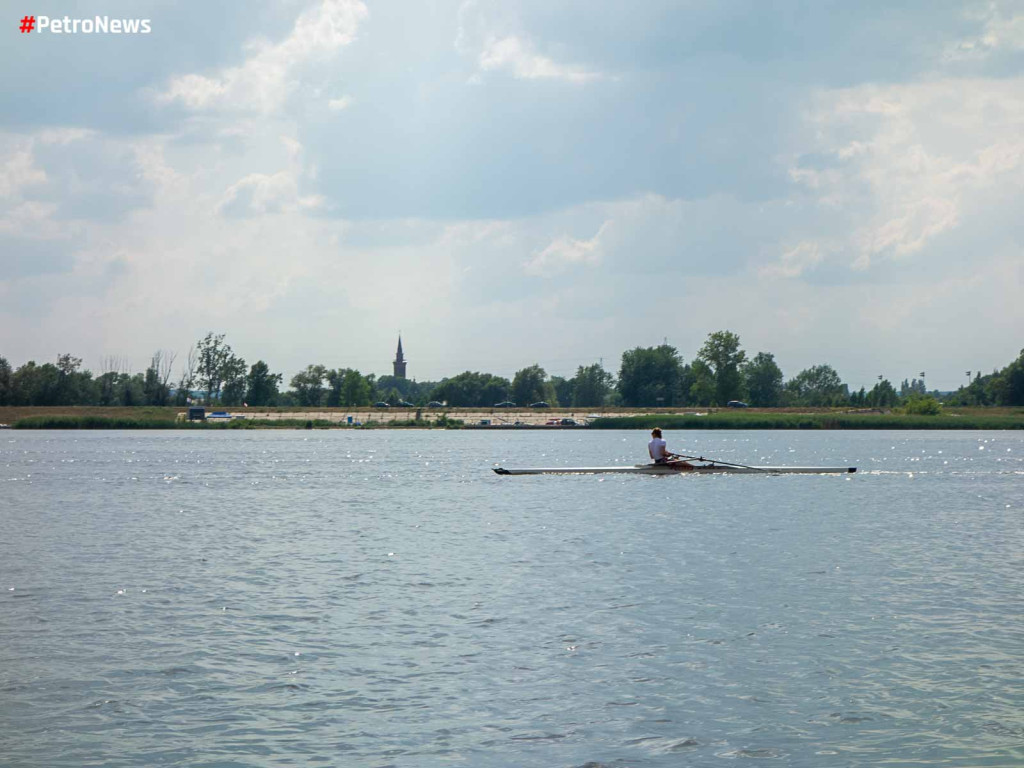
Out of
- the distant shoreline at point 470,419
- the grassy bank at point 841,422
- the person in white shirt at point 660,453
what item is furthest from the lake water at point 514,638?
the distant shoreline at point 470,419

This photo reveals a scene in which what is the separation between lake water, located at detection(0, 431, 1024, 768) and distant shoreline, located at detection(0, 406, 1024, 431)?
370 ft

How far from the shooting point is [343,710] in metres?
13.7

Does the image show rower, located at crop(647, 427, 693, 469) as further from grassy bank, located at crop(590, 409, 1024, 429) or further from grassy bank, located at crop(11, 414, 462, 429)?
grassy bank, located at crop(11, 414, 462, 429)

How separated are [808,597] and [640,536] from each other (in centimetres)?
1087

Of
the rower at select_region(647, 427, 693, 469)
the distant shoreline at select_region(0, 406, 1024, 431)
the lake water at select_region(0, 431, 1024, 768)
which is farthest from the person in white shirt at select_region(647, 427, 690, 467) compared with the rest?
the distant shoreline at select_region(0, 406, 1024, 431)

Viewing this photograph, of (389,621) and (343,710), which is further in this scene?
(389,621)

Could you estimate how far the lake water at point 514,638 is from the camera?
41.1ft

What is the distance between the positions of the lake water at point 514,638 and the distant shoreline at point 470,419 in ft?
370

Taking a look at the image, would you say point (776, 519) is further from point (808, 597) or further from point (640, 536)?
point (808, 597)

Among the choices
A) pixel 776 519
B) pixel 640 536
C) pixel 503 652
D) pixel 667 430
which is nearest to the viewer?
pixel 503 652

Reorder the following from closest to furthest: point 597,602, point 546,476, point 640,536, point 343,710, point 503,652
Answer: point 343,710 < point 503,652 < point 597,602 < point 640,536 < point 546,476

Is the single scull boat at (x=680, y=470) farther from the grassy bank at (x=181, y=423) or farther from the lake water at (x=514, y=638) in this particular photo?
the grassy bank at (x=181, y=423)

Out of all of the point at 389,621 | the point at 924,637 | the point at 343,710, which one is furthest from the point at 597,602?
the point at 343,710

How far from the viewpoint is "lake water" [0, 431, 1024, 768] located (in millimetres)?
12523
